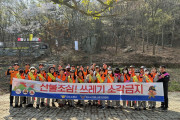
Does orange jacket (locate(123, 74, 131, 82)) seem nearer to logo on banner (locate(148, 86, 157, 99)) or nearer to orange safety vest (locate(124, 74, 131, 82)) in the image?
orange safety vest (locate(124, 74, 131, 82))

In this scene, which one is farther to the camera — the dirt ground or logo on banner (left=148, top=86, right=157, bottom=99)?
logo on banner (left=148, top=86, right=157, bottom=99)

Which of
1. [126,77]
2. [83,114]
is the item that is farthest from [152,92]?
[83,114]

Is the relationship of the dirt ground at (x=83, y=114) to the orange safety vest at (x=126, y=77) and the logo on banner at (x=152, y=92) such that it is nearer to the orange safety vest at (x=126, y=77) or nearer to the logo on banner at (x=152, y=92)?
the logo on banner at (x=152, y=92)

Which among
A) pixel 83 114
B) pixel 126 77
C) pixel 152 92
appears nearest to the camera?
pixel 83 114

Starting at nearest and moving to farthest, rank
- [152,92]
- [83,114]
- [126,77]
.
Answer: [83,114], [152,92], [126,77]

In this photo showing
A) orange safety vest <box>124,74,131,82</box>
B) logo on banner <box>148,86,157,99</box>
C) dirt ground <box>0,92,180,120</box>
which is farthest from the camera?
orange safety vest <box>124,74,131,82</box>

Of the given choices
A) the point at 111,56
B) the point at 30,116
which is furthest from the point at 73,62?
the point at 30,116

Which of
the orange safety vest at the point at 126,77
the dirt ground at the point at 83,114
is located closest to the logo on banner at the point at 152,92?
the dirt ground at the point at 83,114

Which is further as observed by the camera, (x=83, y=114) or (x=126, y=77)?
(x=126, y=77)

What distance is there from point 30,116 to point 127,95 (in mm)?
3721

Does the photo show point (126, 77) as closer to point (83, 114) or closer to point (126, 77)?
point (126, 77)

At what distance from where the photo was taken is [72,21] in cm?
2491

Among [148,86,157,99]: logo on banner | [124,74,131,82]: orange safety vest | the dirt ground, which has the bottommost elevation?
the dirt ground

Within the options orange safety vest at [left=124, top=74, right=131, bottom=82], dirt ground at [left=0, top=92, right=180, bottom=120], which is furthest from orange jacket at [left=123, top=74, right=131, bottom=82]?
dirt ground at [left=0, top=92, right=180, bottom=120]
